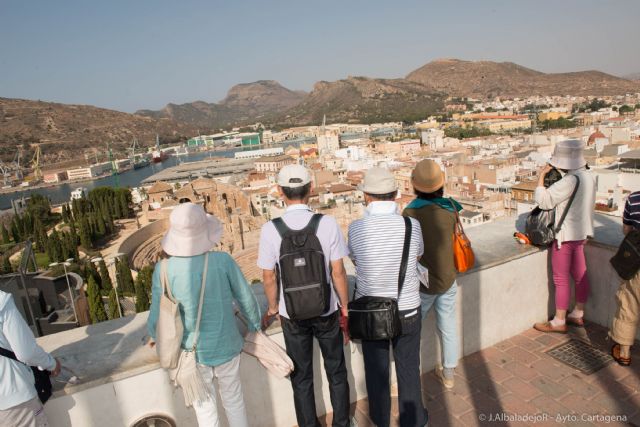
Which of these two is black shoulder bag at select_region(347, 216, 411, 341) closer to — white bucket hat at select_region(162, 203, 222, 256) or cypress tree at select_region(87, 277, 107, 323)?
white bucket hat at select_region(162, 203, 222, 256)

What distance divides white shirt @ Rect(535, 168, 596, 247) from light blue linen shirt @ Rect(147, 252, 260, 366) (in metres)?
1.72

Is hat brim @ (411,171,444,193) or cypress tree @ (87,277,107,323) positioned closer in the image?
hat brim @ (411,171,444,193)

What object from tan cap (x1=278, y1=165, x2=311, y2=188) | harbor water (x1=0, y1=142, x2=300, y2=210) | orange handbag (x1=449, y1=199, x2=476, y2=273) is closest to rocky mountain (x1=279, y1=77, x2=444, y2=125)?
harbor water (x1=0, y1=142, x2=300, y2=210)

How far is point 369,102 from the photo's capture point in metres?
133

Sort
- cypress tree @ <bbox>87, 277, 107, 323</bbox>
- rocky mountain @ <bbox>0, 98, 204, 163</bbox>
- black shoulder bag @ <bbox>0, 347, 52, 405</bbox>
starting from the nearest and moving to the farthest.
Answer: black shoulder bag @ <bbox>0, 347, 52, 405</bbox>
cypress tree @ <bbox>87, 277, 107, 323</bbox>
rocky mountain @ <bbox>0, 98, 204, 163</bbox>

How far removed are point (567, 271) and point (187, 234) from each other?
7.38ft

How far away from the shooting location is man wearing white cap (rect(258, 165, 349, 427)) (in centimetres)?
163

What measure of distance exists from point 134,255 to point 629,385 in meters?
21.3

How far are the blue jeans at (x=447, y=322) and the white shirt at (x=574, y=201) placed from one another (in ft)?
2.42

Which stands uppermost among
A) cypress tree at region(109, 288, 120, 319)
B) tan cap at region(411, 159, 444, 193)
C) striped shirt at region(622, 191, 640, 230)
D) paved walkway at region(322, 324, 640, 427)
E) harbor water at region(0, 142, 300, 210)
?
tan cap at region(411, 159, 444, 193)

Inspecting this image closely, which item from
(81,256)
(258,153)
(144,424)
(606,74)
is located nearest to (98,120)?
(258,153)

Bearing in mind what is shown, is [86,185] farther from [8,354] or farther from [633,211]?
[633,211]

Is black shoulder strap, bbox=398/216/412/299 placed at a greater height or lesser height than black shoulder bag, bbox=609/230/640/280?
greater

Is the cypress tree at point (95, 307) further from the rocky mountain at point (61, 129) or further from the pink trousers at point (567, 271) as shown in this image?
the rocky mountain at point (61, 129)
